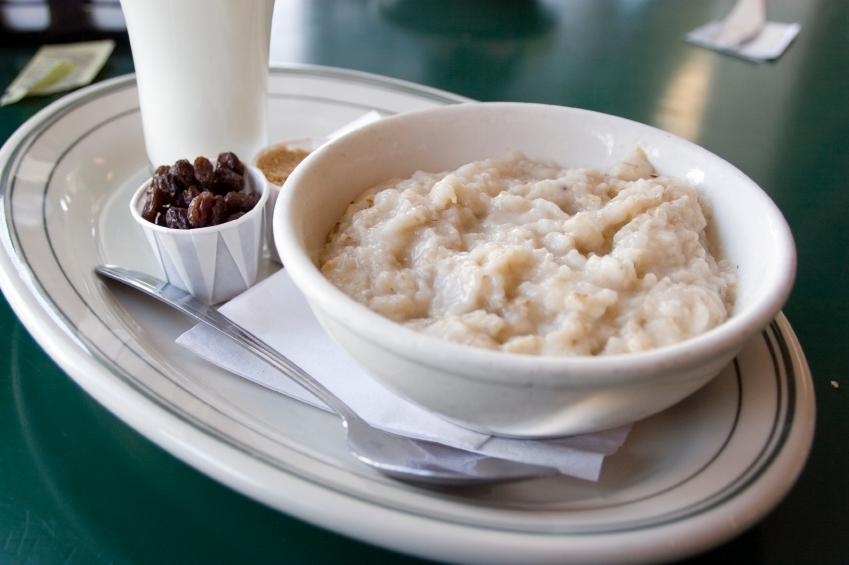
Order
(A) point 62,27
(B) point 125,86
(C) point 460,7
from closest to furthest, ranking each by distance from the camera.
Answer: (B) point 125,86 < (A) point 62,27 < (C) point 460,7

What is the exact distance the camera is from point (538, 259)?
1.26m

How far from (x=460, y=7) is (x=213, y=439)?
2777 mm

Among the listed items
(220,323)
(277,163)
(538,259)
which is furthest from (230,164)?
(538,259)

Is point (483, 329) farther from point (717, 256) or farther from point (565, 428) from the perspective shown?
point (717, 256)

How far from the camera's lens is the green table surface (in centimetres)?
113

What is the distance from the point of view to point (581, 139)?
1629 millimetres

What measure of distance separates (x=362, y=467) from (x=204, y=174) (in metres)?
0.81

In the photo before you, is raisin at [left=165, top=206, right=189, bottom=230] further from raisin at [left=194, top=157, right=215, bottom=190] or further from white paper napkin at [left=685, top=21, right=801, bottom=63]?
white paper napkin at [left=685, top=21, right=801, bottom=63]

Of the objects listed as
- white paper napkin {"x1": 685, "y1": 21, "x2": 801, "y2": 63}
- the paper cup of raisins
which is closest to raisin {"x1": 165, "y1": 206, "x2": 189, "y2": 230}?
the paper cup of raisins

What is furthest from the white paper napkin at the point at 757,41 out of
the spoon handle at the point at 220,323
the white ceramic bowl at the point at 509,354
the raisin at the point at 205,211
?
the spoon handle at the point at 220,323

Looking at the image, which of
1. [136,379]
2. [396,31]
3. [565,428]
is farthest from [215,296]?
[396,31]

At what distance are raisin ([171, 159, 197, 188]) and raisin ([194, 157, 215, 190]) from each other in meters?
0.01

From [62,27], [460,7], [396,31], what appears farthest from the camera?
[460,7]

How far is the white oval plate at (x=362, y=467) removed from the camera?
97 cm
